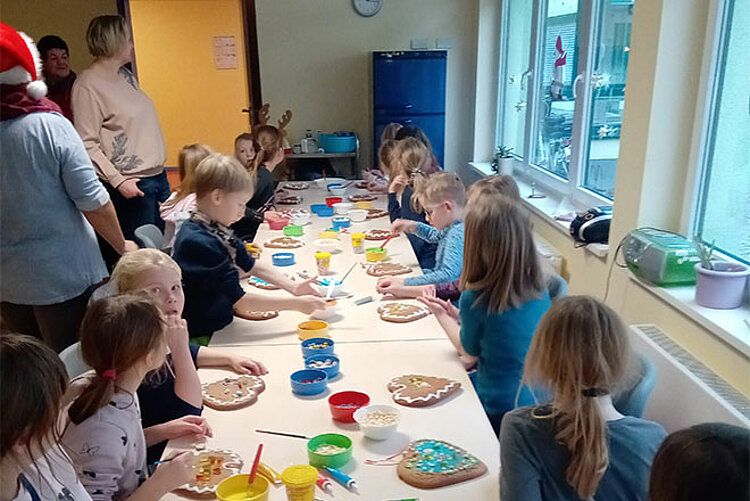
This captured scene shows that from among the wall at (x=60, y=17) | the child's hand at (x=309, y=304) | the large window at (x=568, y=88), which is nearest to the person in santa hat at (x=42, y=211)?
the child's hand at (x=309, y=304)

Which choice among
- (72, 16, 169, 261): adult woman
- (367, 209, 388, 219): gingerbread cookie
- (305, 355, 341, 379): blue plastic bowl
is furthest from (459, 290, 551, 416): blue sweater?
(72, 16, 169, 261): adult woman

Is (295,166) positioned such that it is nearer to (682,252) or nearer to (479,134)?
(479,134)

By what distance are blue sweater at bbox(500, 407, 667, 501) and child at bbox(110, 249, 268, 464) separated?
0.81m

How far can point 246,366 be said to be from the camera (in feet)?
5.77

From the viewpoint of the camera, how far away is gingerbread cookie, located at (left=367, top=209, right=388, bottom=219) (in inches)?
142

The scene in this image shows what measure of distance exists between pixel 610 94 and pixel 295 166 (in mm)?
3111

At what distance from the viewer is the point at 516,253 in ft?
5.92

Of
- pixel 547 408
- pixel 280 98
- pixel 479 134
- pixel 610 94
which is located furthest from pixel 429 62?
pixel 547 408

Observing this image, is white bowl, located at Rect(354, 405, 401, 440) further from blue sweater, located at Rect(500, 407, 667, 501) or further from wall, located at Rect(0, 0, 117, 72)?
wall, located at Rect(0, 0, 117, 72)

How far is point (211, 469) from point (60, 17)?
6183 millimetres

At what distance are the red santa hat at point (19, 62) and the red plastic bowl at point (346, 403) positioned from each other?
1.40 meters

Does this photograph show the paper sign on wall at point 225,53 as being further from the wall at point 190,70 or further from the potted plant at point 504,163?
the potted plant at point 504,163

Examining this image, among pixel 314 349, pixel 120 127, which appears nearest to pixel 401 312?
pixel 314 349

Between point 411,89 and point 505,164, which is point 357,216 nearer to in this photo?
point 505,164
